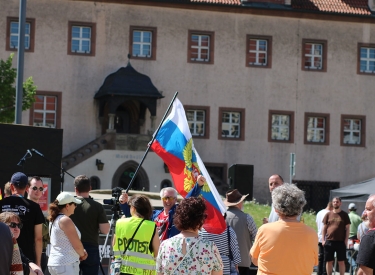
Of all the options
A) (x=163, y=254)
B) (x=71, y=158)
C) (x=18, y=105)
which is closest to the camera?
(x=163, y=254)

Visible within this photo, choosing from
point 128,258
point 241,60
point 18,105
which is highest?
point 241,60

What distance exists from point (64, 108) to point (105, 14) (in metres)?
4.55

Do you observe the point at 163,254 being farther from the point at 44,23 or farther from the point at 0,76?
the point at 44,23

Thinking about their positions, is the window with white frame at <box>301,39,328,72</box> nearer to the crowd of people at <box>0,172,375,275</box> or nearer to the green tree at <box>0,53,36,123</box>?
the green tree at <box>0,53,36,123</box>

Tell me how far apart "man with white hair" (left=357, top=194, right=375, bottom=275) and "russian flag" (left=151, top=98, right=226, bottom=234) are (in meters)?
2.99

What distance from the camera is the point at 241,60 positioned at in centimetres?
4372

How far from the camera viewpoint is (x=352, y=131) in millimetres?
45062

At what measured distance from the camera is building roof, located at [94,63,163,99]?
41062 mm

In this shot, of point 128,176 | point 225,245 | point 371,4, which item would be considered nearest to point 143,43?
point 128,176

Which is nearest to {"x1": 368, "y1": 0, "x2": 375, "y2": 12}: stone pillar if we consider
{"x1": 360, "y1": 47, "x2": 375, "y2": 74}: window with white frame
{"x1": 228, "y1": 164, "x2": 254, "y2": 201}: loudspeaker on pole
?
{"x1": 360, "y1": 47, "x2": 375, "y2": 74}: window with white frame

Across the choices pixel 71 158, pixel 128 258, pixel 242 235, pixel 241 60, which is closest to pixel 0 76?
pixel 71 158

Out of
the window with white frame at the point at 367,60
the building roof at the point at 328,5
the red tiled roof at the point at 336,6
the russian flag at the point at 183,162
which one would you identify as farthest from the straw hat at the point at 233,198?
the window with white frame at the point at 367,60

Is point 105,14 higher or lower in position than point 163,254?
higher

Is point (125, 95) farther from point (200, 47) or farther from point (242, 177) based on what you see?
point (242, 177)
